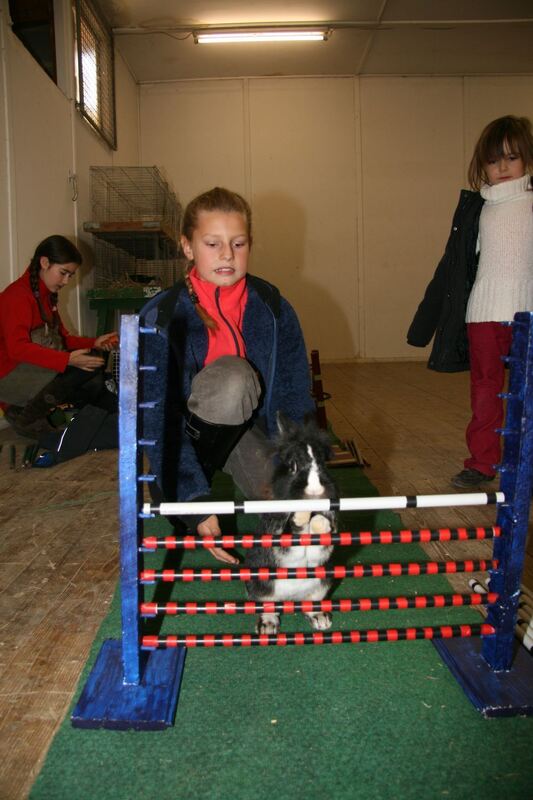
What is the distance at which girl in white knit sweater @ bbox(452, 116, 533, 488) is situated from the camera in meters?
2.36

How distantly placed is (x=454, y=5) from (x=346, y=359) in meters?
4.08

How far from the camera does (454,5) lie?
234 inches

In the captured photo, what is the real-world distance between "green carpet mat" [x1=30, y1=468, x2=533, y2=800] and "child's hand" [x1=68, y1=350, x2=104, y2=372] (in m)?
2.02

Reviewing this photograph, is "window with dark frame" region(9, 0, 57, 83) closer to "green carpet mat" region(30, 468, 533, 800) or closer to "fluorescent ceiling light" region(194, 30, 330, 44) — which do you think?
"fluorescent ceiling light" region(194, 30, 330, 44)

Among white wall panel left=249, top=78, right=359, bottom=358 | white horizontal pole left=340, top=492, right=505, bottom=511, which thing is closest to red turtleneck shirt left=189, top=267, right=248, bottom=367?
white horizontal pole left=340, top=492, right=505, bottom=511

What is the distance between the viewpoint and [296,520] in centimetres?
128

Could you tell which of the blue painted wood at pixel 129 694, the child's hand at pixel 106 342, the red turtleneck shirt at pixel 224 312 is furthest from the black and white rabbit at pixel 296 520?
the child's hand at pixel 106 342

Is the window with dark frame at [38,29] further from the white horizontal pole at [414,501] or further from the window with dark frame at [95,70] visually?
the white horizontal pole at [414,501]

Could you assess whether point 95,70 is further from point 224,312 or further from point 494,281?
point 224,312

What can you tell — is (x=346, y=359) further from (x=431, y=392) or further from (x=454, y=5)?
(x=454, y=5)

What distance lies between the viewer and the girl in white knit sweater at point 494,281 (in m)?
2.36

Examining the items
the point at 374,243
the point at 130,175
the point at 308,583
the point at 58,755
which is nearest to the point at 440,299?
the point at 308,583

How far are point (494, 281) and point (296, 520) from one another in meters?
1.62

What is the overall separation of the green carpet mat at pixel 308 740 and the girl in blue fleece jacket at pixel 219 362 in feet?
1.28
